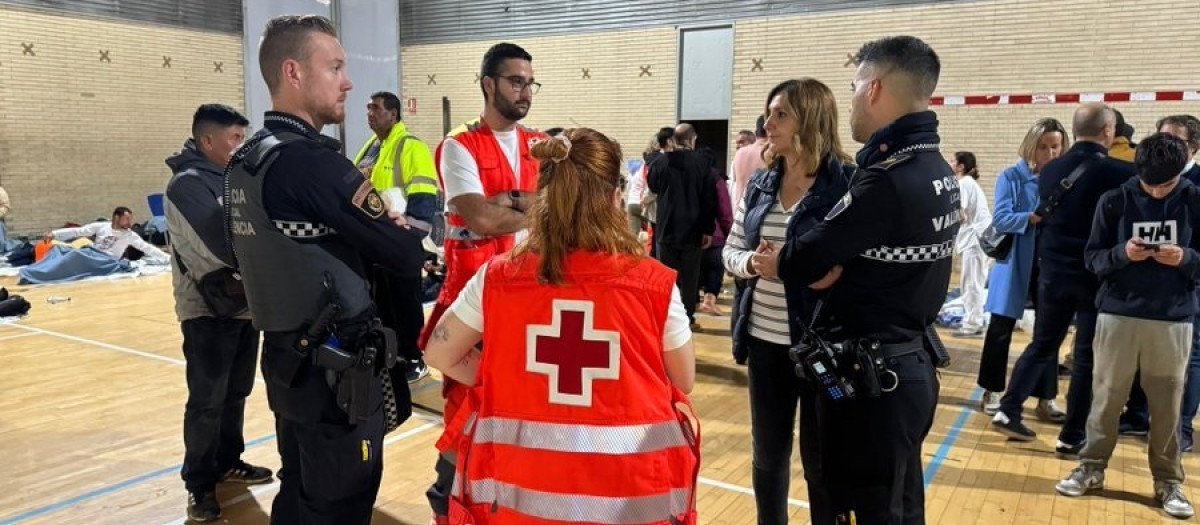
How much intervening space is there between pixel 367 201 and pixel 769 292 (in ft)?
4.84

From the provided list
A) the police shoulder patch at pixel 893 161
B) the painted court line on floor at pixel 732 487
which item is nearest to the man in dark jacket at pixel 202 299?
the painted court line on floor at pixel 732 487

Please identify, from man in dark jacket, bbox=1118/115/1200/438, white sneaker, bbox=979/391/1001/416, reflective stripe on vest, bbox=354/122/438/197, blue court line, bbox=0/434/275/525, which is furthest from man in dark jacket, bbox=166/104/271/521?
man in dark jacket, bbox=1118/115/1200/438

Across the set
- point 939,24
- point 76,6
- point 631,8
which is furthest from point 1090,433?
point 76,6

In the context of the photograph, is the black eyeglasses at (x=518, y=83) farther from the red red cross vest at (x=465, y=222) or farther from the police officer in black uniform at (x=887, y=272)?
the police officer in black uniform at (x=887, y=272)

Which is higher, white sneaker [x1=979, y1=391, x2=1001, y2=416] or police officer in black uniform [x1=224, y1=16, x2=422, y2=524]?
police officer in black uniform [x1=224, y1=16, x2=422, y2=524]

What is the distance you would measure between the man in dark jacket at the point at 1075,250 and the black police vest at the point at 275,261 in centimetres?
397

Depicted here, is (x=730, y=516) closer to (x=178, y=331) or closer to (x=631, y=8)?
(x=178, y=331)

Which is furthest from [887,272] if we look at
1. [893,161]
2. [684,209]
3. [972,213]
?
[972,213]

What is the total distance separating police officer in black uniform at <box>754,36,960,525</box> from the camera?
218 centimetres

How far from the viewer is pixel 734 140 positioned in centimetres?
1347

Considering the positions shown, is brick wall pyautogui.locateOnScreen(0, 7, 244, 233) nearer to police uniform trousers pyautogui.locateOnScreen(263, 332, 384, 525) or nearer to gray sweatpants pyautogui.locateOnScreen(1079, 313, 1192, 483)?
police uniform trousers pyautogui.locateOnScreen(263, 332, 384, 525)

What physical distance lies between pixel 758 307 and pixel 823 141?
2.17 feet

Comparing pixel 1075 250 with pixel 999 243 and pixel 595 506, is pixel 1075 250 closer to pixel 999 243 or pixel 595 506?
pixel 999 243

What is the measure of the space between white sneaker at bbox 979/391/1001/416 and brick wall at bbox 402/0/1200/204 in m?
6.88
